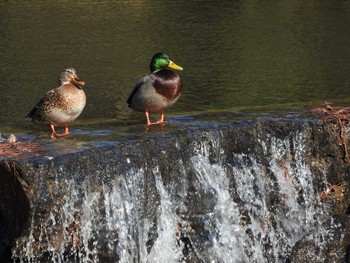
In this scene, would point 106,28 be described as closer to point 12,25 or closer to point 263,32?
point 12,25

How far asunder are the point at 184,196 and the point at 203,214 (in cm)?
27

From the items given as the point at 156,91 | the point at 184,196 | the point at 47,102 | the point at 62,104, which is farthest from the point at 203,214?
the point at 47,102

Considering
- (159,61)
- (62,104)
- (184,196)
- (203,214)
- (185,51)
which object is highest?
(185,51)

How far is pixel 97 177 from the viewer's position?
26.3 feet

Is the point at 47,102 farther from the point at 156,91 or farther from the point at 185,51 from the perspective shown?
the point at 185,51

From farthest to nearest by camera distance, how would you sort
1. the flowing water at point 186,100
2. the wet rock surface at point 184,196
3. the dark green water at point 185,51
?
the dark green water at point 185,51 → the flowing water at point 186,100 → the wet rock surface at point 184,196

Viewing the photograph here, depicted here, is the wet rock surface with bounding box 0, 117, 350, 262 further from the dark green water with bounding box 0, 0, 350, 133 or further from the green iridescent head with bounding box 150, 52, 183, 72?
the dark green water with bounding box 0, 0, 350, 133

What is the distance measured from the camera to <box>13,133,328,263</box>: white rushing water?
25.9ft

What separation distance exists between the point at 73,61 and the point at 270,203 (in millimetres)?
9768

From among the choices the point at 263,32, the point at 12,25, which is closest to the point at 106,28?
the point at 12,25

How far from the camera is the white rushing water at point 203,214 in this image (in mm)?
7898

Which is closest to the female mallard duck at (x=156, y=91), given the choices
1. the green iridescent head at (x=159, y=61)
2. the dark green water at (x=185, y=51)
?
the green iridescent head at (x=159, y=61)

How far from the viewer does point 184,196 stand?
8.59 metres

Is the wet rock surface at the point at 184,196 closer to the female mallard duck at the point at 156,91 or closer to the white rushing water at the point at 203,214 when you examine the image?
the white rushing water at the point at 203,214
